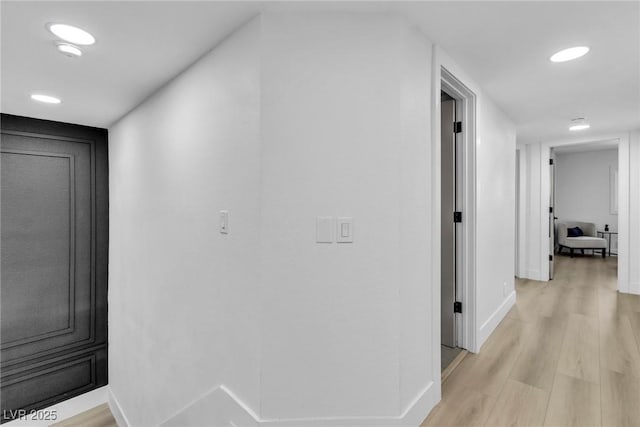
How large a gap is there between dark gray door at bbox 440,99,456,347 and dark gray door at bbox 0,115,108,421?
146 inches

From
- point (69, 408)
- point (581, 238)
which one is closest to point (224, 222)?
point (69, 408)

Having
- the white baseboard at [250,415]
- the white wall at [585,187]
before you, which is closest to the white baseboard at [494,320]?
the white baseboard at [250,415]

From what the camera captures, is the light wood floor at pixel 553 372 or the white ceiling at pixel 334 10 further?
the light wood floor at pixel 553 372

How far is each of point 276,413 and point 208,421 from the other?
62 centimetres

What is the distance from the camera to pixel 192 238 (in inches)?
84.3

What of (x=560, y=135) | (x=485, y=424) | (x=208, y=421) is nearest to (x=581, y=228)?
(x=560, y=135)

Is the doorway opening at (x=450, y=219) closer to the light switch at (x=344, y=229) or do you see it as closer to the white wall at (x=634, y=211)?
the light switch at (x=344, y=229)

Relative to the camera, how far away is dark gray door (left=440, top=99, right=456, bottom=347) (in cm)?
263

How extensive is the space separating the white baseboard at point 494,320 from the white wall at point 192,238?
196 cm

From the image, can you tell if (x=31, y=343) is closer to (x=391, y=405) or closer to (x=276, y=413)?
(x=276, y=413)

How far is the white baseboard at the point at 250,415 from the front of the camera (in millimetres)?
1627

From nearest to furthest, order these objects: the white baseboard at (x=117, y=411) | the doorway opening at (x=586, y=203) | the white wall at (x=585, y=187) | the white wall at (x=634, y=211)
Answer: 1. the white baseboard at (x=117, y=411)
2. the white wall at (x=634, y=211)
3. the doorway opening at (x=586, y=203)
4. the white wall at (x=585, y=187)

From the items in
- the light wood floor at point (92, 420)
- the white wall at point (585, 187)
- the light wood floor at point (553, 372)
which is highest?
the white wall at point (585, 187)

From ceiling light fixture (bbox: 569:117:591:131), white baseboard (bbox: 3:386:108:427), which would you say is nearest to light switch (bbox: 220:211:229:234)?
white baseboard (bbox: 3:386:108:427)
